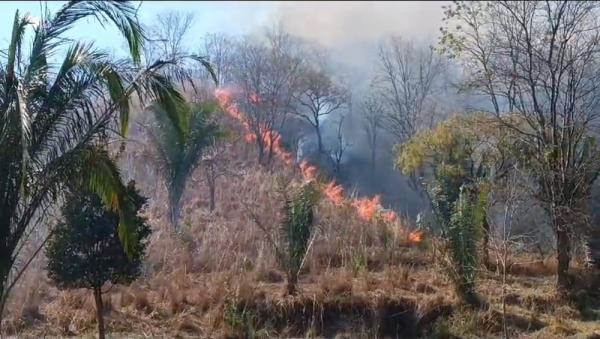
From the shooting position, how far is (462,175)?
1858 cm

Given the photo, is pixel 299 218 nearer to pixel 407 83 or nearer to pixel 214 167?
pixel 214 167

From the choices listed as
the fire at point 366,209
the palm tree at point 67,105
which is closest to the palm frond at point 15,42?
the palm tree at point 67,105

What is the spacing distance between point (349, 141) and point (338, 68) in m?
4.00

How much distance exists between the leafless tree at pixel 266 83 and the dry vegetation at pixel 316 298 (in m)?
14.0

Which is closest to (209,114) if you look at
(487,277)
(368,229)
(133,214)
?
(368,229)

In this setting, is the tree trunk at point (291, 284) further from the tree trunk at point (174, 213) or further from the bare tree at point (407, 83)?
the bare tree at point (407, 83)

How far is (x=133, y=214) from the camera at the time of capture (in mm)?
11086

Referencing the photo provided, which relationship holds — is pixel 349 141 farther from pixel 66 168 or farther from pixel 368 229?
pixel 66 168

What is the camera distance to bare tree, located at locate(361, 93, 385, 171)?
3800 cm

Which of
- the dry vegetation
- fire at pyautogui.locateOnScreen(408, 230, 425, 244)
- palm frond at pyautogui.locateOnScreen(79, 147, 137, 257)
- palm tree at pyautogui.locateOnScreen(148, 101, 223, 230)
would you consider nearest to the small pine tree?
the dry vegetation

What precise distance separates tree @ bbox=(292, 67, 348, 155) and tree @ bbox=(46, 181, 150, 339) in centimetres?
2373

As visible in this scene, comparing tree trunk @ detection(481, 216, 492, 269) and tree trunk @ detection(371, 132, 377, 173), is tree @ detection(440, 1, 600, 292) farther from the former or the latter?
tree trunk @ detection(371, 132, 377, 173)

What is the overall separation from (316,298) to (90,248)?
201 inches

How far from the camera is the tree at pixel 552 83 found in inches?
624
